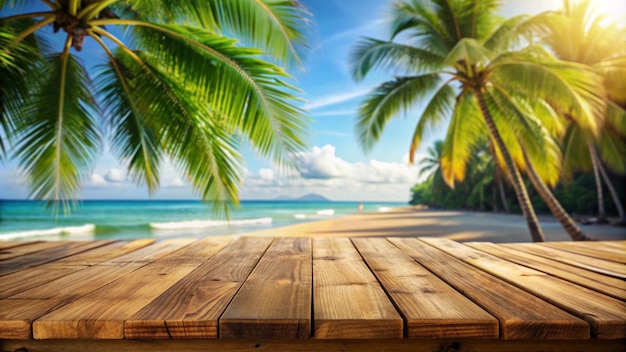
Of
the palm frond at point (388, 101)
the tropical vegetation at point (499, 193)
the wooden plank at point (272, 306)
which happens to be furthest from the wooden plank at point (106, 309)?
the tropical vegetation at point (499, 193)

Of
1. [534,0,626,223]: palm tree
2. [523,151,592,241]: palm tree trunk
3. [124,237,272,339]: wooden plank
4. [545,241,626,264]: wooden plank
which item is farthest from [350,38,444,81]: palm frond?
[124,237,272,339]: wooden plank

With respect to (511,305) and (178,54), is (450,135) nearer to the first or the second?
(178,54)

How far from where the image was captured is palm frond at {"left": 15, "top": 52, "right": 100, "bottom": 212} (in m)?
3.67

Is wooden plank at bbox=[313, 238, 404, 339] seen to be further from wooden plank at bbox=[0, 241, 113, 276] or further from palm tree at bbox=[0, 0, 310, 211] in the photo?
palm tree at bbox=[0, 0, 310, 211]

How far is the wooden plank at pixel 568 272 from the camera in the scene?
4.20ft

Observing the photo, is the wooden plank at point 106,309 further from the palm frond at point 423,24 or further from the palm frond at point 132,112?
the palm frond at point 423,24

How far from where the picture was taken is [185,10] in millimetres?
3750

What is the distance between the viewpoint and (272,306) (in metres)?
1.05

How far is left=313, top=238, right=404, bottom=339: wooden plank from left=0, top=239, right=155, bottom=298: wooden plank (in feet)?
3.37

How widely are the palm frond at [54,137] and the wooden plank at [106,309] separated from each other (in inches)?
112

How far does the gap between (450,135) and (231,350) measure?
817 cm

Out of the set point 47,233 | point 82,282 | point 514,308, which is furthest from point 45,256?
point 47,233

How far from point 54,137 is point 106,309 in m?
3.42

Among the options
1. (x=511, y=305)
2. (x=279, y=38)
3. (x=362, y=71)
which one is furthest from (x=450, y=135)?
(x=511, y=305)
